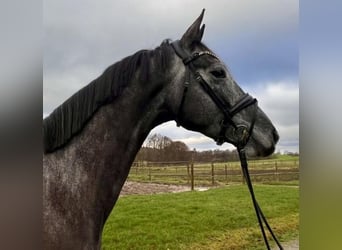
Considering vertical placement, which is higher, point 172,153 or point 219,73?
point 219,73

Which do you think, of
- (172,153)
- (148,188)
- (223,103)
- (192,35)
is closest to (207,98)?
(223,103)

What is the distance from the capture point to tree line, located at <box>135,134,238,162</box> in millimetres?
1447

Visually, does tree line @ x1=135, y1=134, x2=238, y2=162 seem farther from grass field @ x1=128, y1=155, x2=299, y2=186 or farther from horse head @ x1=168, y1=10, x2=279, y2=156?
horse head @ x1=168, y1=10, x2=279, y2=156

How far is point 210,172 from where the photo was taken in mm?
1594

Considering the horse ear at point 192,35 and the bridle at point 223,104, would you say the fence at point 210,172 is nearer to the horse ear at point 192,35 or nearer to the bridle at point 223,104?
the bridle at point 223,104

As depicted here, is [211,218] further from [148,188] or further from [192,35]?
[192,35]

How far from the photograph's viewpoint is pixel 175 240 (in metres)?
1.59

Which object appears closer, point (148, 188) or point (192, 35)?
point (192, 35)

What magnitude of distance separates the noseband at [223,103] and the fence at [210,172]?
37 centimetres

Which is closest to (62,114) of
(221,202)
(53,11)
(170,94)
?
(170,94)

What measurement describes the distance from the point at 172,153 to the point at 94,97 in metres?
0.56

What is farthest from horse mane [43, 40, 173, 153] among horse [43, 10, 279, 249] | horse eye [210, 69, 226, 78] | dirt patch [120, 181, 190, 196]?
dirt patch [120, 181, 190, 196]

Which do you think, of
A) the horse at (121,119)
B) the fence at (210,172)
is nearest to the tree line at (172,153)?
the fence at (210,172)

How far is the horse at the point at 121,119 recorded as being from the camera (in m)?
1.03
